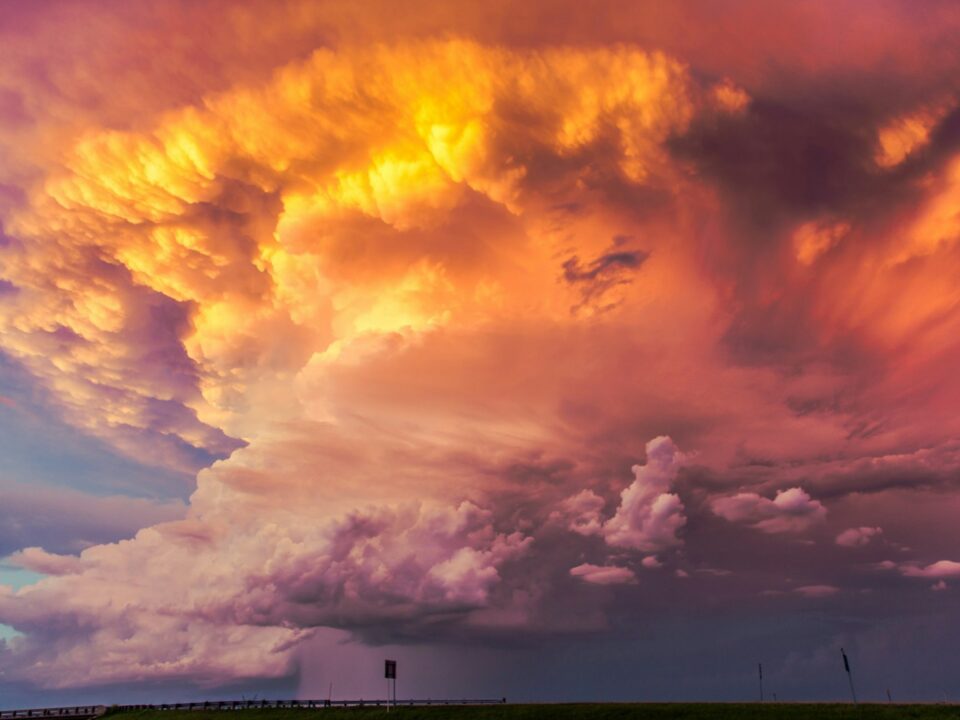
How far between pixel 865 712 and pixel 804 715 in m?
5.07

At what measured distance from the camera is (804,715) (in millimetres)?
69062

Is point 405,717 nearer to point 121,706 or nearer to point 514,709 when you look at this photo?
point 514,709

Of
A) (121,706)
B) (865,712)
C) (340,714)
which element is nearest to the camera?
(865,712)

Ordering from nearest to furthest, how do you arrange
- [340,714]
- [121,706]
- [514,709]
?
[514,709] → [340,714] → [121,706]

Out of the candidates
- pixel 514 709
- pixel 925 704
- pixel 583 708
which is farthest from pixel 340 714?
pixel 925 704

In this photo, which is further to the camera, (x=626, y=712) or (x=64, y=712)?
(x=64, y=712)

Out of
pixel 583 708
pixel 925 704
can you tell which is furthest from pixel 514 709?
pixel 925 704

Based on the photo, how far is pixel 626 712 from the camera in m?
76.1

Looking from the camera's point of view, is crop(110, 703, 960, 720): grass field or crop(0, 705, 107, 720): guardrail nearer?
crop(110, 703, 960, 720): grass field

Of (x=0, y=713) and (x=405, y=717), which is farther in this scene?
(x=0, y=713)

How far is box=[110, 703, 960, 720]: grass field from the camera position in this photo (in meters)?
67.6

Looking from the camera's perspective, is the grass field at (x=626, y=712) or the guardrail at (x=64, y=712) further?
the guardrail at (x=64, y=712)

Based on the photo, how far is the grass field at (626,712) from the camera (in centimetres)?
6756

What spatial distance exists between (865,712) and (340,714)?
178ft
